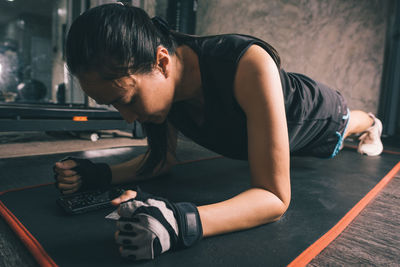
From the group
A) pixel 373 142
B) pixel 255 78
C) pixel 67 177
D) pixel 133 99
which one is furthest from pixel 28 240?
pixel 373 142

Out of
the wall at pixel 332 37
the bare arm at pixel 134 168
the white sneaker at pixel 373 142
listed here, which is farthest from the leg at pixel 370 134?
the bare arm at pixel 134 168

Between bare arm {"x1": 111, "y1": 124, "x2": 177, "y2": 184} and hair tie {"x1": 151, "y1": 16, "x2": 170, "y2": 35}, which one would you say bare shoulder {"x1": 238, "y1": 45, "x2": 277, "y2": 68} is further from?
bare arm {"x1": 111, "y1": 124, "x2": 177, "y2": 184}

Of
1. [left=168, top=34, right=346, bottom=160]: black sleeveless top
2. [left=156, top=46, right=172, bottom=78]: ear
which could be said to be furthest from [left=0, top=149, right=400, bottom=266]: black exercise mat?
[left=156, top=46, right=172, bottom=78]: ear

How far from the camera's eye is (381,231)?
0.65 metres

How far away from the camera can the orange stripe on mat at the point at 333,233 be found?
49 centimetres

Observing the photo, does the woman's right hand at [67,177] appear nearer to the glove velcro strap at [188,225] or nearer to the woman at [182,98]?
the woman at [182,98]

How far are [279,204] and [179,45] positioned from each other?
1.57ft

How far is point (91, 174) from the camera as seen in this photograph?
786 mm

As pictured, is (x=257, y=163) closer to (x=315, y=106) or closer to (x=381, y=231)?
(x=381, y=231)

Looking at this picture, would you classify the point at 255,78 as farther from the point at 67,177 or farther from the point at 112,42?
the point at 67,177

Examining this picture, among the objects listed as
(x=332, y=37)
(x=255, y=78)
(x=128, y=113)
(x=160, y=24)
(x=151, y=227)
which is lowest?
(x=151, y=227)

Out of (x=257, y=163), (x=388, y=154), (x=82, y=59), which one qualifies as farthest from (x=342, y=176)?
(x=82, y=59)

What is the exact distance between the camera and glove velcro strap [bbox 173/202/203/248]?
0.47m

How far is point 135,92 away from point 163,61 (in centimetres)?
10
